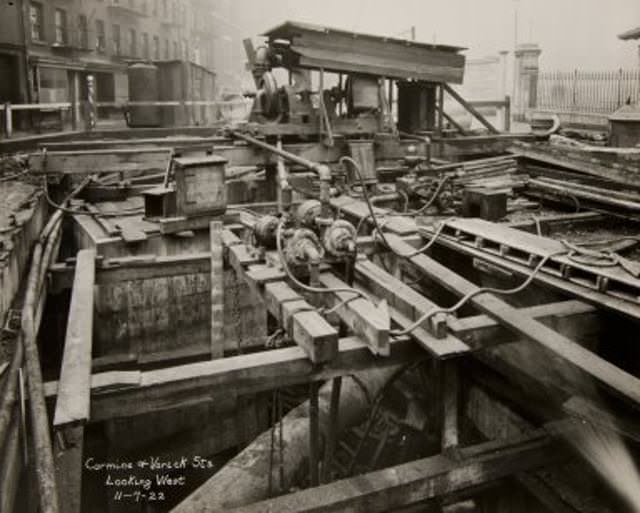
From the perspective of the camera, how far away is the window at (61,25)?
91.2ft

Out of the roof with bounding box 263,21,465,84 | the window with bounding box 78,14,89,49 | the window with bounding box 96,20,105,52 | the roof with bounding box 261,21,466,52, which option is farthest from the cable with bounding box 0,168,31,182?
the window with bounding box 96,20,105,52

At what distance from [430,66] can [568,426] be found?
8040 mm

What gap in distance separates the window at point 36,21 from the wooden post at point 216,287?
24.6 meters

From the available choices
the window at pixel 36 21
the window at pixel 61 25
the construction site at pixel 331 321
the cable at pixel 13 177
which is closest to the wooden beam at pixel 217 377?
the construction site at pixel 331 321

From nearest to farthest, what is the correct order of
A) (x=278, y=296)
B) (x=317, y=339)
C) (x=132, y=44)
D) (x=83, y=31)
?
(x=317, y=339)
(x=278, y=296)
(x=83, y=31)
(x=132, y=44)

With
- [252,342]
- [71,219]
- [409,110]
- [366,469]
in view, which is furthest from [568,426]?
[409,110]

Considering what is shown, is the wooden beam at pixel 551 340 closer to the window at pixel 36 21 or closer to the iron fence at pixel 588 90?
the iron fence at pixel 588 90

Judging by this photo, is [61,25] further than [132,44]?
No

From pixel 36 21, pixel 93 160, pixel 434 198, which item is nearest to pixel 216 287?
pixel 434 198

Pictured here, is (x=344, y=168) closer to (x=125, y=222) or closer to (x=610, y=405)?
(x=125, y=222)

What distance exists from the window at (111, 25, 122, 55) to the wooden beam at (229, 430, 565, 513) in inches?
1336

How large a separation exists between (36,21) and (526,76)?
20724 millimetres

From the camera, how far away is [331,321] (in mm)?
4500

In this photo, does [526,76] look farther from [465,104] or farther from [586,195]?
[586,195]
